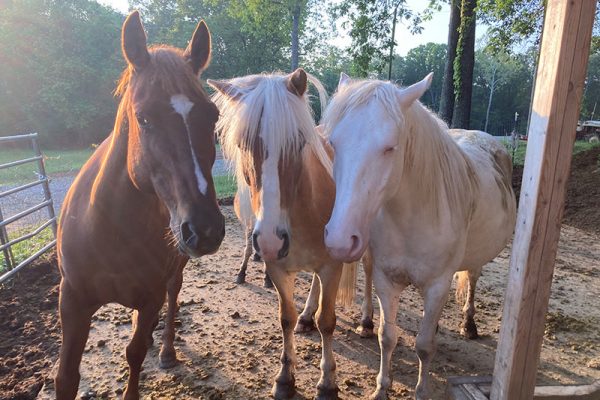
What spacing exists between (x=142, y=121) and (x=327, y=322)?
6.08 ft

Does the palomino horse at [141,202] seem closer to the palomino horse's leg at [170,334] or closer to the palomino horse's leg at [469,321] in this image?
the palomino horse's leg at [170,334]

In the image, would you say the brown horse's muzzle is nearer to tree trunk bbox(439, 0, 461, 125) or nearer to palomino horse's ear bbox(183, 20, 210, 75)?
A: palomino horse's ear bbox(183, 20, 210, 75)

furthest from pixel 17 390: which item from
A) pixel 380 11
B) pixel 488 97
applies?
pixel 488 97

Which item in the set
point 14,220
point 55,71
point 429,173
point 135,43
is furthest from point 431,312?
point 55,71

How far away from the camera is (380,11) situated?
9391mm

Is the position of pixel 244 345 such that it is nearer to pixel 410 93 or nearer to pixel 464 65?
pixel 410 93

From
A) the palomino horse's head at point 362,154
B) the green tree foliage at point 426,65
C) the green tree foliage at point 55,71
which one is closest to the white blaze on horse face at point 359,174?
the palomino horse's head at point 362,154

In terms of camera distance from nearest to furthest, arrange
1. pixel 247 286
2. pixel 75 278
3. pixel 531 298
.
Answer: pixel 531 298, pixel 75 278, pixel 247 286

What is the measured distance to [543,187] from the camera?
149cm

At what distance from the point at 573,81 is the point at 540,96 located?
0.12m

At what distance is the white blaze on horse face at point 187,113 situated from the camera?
1.53 meters

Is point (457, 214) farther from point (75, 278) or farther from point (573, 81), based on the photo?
point (75, 278)

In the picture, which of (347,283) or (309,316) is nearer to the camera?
(347,283)

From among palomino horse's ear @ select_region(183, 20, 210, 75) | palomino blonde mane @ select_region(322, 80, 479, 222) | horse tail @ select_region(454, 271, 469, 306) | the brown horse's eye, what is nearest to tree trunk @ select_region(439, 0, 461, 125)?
horse tail @ select_region(454, 271, 469, 306)
